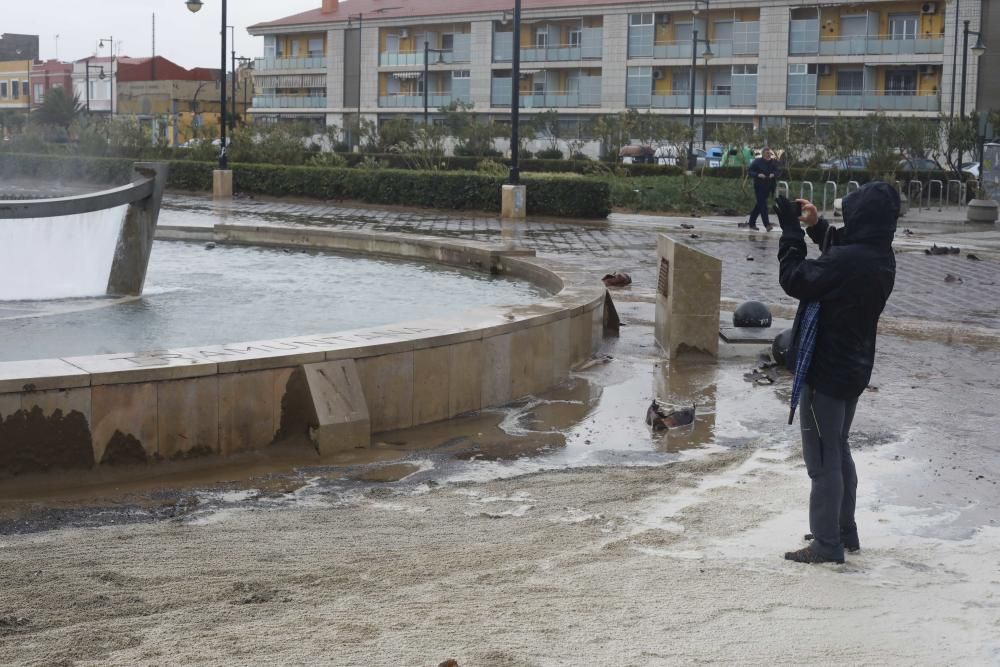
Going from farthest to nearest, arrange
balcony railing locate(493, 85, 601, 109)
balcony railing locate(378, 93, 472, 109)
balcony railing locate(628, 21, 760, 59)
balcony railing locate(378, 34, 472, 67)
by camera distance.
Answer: balcony railing locate(378, 93, 472, 109) < balcony railing locate(378, 34, 472, 67) < balcony railing locate(493, 85, 601, 109) < balcony railing locate(628, 21, 760, 59)

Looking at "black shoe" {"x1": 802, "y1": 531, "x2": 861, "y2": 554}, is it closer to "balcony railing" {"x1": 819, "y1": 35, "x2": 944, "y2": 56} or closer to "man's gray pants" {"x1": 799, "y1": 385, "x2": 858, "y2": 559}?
"man's gray pants" {"x1": 799, "y1": 385, "x2": 858, "y2": 559}

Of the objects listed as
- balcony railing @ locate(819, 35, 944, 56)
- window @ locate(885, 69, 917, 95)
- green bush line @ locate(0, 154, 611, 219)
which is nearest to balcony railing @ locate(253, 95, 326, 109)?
balcony railing @ locate(819, 35, 944, 56)

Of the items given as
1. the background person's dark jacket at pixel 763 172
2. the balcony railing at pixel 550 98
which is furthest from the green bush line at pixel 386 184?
the balcony railing at pixel 550 98

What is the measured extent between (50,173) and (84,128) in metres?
4.26

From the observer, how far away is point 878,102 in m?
52.2

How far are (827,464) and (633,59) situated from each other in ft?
180

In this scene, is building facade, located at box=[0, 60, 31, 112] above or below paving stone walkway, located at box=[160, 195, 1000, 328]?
above

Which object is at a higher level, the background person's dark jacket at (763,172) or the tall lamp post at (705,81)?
the tall lamp post at (705,81)

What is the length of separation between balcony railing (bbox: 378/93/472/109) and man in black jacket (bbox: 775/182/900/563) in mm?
59427

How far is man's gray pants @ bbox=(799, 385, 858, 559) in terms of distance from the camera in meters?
5.20

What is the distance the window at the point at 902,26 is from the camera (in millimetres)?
51625

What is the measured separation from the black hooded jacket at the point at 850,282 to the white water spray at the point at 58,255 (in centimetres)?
757

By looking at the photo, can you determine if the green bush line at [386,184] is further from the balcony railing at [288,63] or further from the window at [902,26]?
the balcony railing at [288,63]

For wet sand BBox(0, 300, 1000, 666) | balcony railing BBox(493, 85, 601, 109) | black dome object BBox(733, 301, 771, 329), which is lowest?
wet sand BBox(0, 300, 1000, 666)
